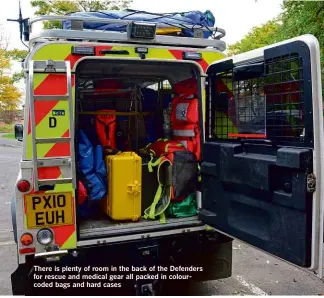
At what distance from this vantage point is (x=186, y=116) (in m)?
3.83

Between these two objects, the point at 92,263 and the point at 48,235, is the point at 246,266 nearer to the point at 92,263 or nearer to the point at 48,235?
the point at 92,263

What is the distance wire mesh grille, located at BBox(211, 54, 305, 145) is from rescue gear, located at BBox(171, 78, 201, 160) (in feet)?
1.28

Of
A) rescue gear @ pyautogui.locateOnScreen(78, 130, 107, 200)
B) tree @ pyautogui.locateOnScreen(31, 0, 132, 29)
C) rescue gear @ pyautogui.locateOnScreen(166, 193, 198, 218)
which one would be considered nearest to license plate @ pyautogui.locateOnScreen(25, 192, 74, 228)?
rescue gear @ pyautogui.locateOnScreen(78, 130, 107, 200)

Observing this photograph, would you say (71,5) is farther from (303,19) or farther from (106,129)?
(106,129)

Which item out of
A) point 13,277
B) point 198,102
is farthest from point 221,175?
point 13,277

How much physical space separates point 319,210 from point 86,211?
2.32 m

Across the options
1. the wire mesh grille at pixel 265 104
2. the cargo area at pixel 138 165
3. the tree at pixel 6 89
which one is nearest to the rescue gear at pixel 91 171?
the cargo area at pixel 138 165

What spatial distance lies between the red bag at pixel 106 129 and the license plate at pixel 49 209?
4.34 ft

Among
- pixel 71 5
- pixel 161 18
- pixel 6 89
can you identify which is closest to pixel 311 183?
pixel 161 18

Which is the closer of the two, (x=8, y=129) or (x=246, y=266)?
(x=246, y=266)

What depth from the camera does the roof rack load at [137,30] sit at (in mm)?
3035

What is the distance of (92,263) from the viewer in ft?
10.5

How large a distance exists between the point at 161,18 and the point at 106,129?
135 centimetres

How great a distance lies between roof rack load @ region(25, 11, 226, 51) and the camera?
119 inches
